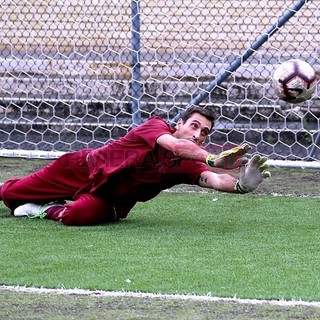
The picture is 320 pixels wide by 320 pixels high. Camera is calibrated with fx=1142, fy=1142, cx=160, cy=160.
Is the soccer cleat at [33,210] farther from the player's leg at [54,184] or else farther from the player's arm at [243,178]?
the player's arm at [243,178]

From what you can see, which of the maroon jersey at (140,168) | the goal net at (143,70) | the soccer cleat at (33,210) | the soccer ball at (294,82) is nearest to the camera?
the maroon jersey at (140,168)

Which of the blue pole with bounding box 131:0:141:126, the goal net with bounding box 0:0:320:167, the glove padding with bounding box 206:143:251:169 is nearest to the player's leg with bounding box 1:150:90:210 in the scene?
the glove padding with bounding box 206:143:251:169

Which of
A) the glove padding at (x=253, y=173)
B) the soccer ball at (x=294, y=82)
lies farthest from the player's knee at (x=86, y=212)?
the soccer ball at (x=294, y=82)

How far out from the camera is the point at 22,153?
36.4ft

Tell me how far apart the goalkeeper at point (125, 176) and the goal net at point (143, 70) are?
10.7ft

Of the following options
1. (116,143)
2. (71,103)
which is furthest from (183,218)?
(71,103)

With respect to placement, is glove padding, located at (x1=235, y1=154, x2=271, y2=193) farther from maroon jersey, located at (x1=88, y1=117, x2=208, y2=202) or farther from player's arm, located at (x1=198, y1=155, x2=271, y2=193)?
maroon jersey, located at (x1=88, y1=117, x2=208, y2=202)

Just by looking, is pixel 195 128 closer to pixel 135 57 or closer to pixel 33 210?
pixel 33 210

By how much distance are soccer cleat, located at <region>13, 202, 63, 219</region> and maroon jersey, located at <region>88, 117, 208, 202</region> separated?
1.54 feet

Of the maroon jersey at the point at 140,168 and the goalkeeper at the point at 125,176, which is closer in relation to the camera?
the goalkeeper at the point at 125,176

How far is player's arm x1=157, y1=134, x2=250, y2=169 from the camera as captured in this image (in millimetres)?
6723

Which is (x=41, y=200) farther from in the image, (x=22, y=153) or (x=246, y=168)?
(x=22, y=153)

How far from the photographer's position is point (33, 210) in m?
8.00

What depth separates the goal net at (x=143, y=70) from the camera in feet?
39.0
